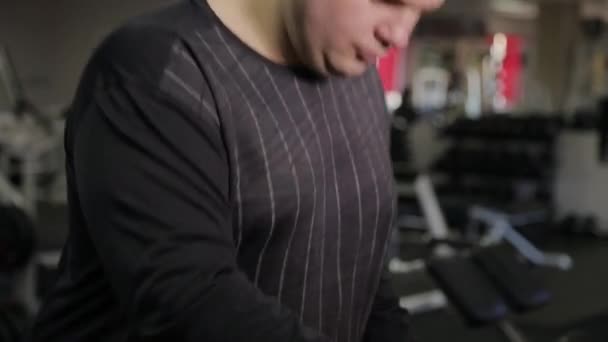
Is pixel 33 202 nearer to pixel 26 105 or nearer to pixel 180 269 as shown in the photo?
pixel 26 105

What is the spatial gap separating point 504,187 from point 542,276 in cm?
178

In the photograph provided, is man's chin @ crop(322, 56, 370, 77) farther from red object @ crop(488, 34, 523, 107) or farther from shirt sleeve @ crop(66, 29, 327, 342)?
red object @ crop(488, 34, 523, 107)

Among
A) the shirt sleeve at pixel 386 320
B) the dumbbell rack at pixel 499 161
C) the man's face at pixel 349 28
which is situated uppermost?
the man's face at pixel 349 28

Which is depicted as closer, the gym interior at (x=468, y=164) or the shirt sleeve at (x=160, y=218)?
the shirt sleeve at (x=160, y=218)

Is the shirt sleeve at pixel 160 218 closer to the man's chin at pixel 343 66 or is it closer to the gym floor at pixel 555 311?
the man's chin at pixel 343 66

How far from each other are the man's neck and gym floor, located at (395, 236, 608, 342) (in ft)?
7.49

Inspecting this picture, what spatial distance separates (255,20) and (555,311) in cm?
353

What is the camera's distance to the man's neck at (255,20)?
2.18ft

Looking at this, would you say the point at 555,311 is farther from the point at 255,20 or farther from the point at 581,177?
the point at 255,20

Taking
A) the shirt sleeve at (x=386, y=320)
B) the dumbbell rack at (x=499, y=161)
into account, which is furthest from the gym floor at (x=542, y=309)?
the shirt sleeve at (x=386, y=320)

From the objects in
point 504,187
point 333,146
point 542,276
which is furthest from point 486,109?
point 333,146

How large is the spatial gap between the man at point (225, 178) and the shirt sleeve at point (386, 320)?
6cm

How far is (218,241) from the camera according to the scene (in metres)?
0.59

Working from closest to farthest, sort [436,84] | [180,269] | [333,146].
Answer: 1. [180,269]
2. [333,146]
3. [436,84]
